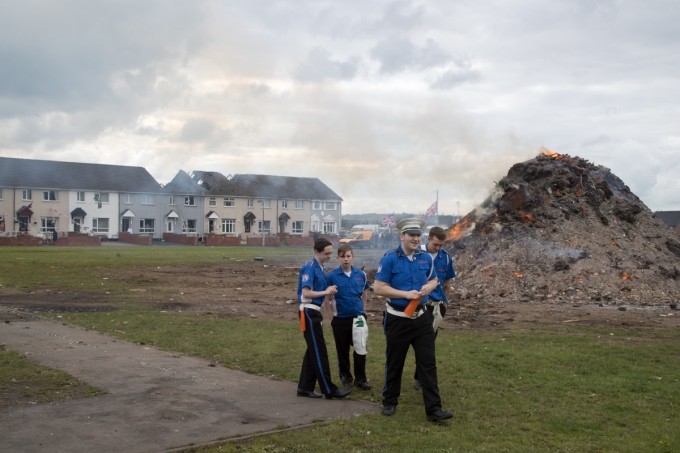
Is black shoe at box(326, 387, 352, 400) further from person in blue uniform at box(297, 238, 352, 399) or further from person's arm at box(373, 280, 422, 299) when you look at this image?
person's arm at box(373, 280, 422, 299)

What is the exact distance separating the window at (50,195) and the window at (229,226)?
1659cm

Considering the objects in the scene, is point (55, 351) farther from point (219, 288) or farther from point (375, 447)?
point (219, 288)

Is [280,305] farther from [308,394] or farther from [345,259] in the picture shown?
[308,394]

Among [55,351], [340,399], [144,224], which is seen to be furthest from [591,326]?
[144,224]

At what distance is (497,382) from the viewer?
880 centimetres

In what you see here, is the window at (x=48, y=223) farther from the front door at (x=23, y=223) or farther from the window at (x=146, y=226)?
the window at (x=146, y=226)

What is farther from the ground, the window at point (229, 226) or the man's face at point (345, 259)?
the window at point (229, 226)

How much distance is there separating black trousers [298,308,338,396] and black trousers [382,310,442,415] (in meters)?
0.87

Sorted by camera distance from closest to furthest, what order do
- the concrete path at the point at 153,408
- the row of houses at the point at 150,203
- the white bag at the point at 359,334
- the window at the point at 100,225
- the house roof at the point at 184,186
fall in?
the concrete path at the point at 153,408, the white bag at the point at 359,334, the row of houses at the point at 150,203, the window at the point at 100,225, the house roof at the point at 184,186

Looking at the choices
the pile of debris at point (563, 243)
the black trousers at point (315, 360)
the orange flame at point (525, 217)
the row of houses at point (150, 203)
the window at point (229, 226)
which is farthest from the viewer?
the window at point (229, 226)

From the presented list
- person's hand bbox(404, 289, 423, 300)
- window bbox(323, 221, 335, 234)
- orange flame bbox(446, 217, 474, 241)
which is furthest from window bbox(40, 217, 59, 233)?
person's hand bbox(404, 289, 423, 300)

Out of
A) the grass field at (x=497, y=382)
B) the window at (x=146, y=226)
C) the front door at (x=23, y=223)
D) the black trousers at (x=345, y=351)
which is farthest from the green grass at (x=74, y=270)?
the window at (x=146, y=226)

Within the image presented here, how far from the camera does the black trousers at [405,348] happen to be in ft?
23.8

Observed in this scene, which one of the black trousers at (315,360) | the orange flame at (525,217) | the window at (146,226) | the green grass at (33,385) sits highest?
the window at (146,226)
